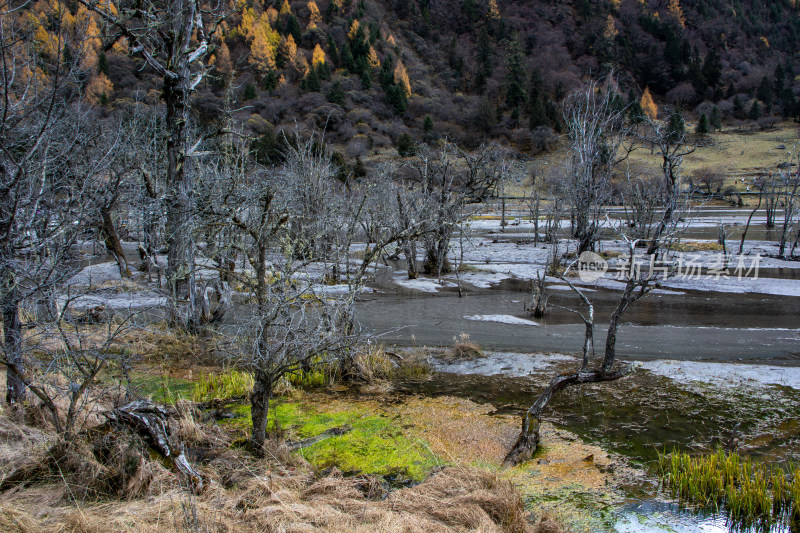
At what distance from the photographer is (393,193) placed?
29.3 m

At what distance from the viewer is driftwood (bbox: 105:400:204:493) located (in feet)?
16.2

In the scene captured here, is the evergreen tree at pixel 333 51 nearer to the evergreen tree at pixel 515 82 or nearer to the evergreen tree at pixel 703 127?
the evergreen tree at pixel 515 82

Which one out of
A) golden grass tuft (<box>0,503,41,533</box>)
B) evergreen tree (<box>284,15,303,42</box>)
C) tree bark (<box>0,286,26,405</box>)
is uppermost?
evergreen tree (<box>284,15,303,42</box>)

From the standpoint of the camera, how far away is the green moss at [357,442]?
607 centimetres

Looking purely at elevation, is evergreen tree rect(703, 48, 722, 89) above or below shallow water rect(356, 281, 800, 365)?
above

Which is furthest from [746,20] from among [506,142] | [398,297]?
[398,297]

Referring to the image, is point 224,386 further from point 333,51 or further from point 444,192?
point 333,51

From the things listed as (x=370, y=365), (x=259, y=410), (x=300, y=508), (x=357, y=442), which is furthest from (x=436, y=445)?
(x=370, y=365)

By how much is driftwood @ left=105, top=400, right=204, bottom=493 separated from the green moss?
53.3 inches

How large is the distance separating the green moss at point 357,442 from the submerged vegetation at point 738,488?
2.60 meters

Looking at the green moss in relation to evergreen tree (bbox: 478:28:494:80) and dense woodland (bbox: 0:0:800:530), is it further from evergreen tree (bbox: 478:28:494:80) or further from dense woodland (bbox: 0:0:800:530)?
evergreen tree (bbox: 478:28:494:80)

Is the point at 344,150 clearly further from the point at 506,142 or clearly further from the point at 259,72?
the point at 259,72

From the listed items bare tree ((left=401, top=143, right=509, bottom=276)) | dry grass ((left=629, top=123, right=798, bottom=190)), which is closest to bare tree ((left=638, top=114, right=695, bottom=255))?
bare tree ((left=401, top=143, right=509, bottom=276))

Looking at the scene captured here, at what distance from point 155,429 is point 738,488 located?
580cm
